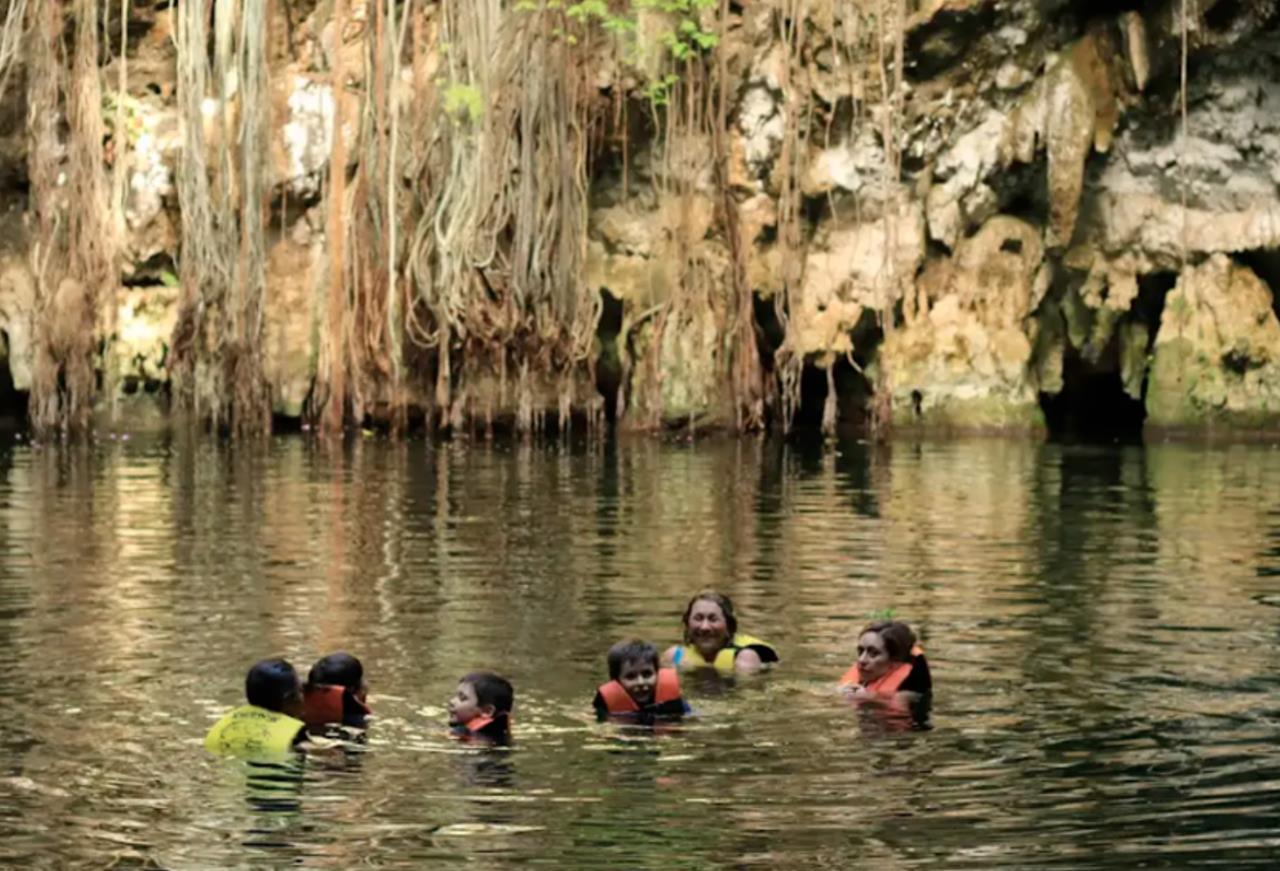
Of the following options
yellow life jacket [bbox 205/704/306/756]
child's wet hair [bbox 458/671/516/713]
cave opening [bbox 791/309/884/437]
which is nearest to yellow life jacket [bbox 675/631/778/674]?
child's wet hair [bbox 458/671/516/713]

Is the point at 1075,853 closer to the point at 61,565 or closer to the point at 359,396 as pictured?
the point at 61,565

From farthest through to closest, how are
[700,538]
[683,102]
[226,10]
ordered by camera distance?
1. [683,102]
2. [226,10]
3. [700,538]

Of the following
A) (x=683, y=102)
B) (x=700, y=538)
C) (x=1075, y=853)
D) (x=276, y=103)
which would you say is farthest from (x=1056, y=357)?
(x=1075, y=853)

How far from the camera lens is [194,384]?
29.4m

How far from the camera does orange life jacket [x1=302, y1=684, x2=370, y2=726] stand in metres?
10.2

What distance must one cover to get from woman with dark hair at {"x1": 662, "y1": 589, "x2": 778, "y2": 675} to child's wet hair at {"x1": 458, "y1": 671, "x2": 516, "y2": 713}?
2054 millimetres

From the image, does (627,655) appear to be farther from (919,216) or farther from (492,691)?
(919,216)

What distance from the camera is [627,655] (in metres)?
10.5

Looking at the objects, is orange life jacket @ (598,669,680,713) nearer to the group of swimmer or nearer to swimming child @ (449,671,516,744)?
the group of swimmer

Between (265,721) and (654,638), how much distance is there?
3767 millimetres

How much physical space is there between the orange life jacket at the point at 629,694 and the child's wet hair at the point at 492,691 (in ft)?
2.22

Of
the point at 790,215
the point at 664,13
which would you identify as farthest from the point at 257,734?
the point at 664,13

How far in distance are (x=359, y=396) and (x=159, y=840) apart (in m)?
20.7

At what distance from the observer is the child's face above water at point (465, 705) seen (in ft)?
32.4
